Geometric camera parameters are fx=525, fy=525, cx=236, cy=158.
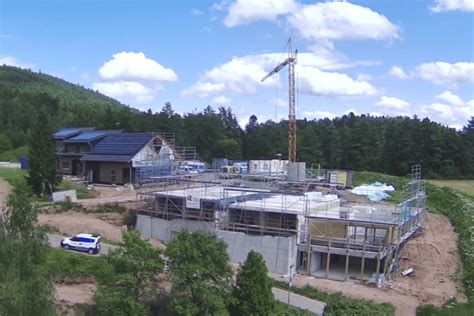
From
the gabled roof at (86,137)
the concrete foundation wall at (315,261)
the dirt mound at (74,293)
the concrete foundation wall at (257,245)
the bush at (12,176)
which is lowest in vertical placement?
the dirt mound at (74,293)

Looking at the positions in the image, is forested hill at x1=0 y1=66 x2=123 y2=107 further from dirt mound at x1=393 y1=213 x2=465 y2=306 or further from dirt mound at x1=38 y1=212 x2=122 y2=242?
dirt mound at x1=393 y1=213 x2=465 y2=306

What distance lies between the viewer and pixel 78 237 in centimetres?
3073

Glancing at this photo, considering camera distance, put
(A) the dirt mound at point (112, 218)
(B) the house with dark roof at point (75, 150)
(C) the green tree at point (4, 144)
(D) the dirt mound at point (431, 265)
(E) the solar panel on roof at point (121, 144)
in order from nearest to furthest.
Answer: (D) the dirt mound at point (431, 265)
(A) the dirt mound at point (112, 218)
(E) the solar panel on roof at point (121, 144)
(B) the house with dark roof at point (75, 150)
(C) the green tree at point (4, 144)

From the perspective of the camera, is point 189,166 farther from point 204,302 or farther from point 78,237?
point 204,302

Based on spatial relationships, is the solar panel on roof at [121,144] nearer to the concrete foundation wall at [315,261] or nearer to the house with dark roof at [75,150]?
the house with dark roof at [75,150]

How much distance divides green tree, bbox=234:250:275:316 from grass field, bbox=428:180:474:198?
124 feet

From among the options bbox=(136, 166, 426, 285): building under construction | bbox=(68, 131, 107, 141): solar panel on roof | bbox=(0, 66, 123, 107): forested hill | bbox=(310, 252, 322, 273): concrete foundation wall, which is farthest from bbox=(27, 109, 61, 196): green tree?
bbox=(0, 66, 123, 107): forested hill

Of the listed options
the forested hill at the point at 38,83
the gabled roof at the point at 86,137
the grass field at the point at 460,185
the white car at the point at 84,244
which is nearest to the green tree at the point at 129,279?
the white car at the point at 84,244

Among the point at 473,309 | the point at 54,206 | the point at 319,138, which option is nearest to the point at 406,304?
the point at 473,309

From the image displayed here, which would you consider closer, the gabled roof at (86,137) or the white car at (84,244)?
the white car at (84,244)

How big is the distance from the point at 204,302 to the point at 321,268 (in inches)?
538

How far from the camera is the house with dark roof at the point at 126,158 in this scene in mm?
50516

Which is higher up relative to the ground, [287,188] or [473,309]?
[287,188]

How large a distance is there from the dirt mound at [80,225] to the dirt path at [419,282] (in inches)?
453
